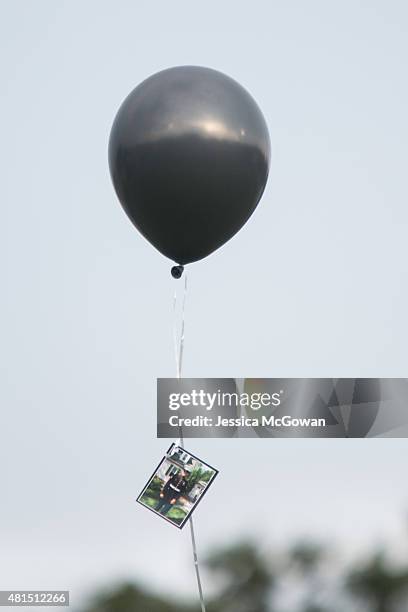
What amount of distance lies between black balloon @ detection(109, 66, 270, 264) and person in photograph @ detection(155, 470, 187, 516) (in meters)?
1.29

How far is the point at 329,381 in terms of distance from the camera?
10008 millimetres

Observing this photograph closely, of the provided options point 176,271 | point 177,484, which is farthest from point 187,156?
point 177,484

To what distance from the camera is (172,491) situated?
6762mm

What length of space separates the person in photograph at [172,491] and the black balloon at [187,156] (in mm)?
1289

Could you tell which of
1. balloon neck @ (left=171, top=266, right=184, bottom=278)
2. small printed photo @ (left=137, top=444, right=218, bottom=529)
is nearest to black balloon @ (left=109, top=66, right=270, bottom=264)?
balloon neck @ (left=171, top=266, right=184, bottom=278)

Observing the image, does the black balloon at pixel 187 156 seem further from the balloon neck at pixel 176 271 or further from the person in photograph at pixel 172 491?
the person in photograph at pixel 172 491

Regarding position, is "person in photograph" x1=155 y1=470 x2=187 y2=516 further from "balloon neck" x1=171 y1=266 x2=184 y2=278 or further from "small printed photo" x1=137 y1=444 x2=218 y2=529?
"balloon neck" x1=171 y1=266 x2=184 y2=278

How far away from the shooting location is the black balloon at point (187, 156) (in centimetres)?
636

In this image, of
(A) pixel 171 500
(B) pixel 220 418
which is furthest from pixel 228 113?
(B) pixel 220 418

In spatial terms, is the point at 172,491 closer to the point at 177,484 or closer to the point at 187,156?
the point at 177,484

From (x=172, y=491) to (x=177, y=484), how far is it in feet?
0.16

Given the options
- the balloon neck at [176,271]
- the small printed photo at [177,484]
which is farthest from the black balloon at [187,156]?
the small printed photo at [177,484]

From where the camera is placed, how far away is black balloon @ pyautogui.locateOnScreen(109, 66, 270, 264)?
6355mm

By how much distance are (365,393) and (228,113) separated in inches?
168
